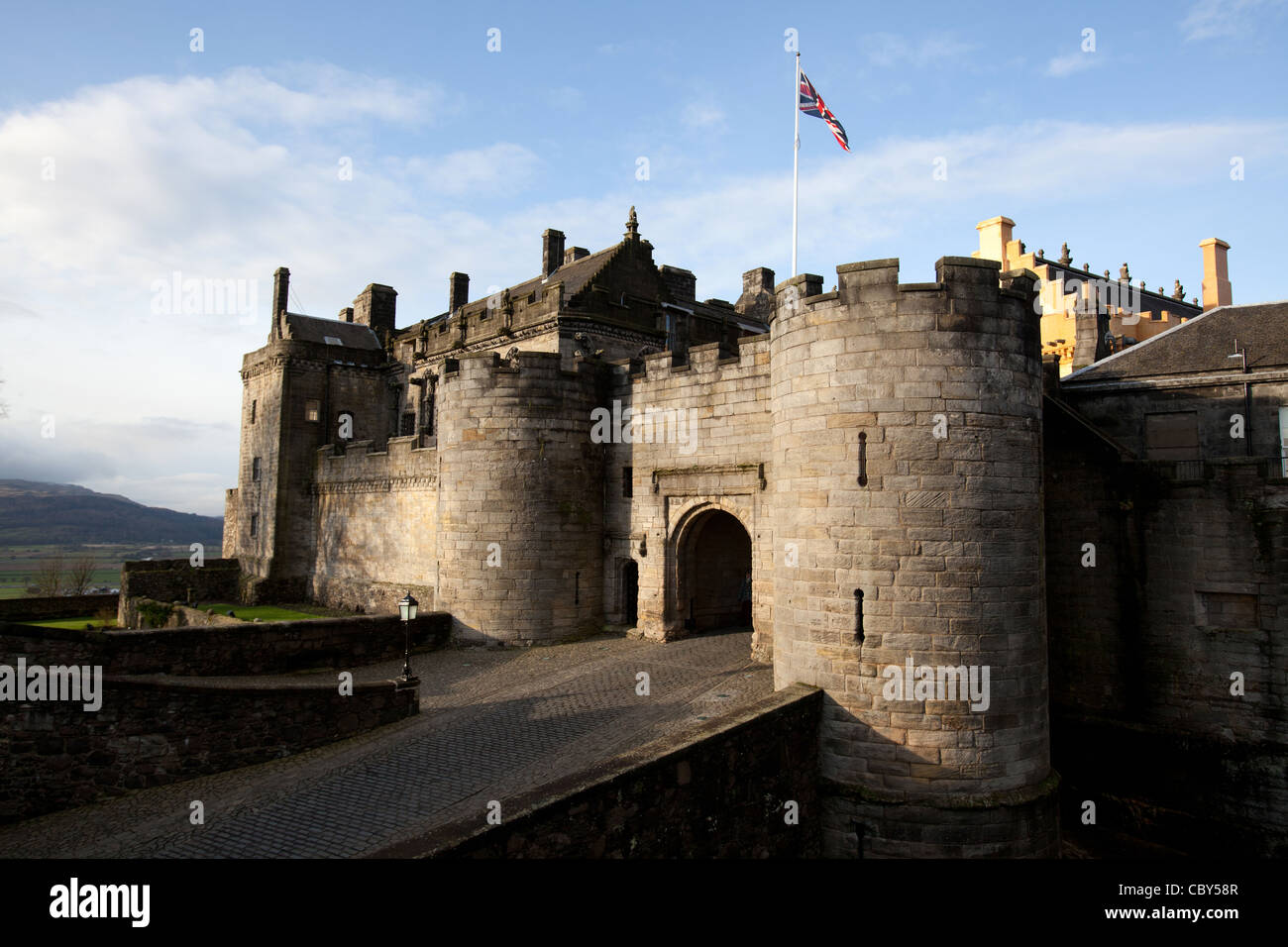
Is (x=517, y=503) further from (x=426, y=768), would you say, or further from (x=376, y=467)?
(x=376, y=467)

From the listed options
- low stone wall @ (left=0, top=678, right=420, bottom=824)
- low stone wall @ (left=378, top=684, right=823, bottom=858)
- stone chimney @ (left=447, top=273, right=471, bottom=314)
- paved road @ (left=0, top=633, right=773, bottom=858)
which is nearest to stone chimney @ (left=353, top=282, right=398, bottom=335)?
stone chimney @ (left=447, top=273, right=471, bottom=314)

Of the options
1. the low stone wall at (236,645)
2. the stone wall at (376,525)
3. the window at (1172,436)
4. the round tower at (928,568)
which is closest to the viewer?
the round tower at (928,568)

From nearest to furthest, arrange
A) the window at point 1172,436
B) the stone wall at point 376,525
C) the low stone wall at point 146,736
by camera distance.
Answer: the low stone wall at point 146,736 < the window at point 1172,436 < the stone wall at point 376,525

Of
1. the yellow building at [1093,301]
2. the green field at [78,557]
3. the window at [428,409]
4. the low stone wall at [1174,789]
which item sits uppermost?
the yellow building at [1093,301]

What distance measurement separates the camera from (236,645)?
15305mm

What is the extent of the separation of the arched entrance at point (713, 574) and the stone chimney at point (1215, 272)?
2134 cm

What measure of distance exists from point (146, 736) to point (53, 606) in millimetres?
26875

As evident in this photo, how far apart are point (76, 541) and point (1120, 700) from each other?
212346mm

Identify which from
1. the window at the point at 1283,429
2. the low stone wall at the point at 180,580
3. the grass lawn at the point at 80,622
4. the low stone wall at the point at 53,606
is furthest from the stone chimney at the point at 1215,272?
the low stone wall at the point at 53,606

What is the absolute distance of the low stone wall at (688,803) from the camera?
23.3 ft

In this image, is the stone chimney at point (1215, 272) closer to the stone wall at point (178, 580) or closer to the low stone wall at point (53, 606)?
the stone wall at point (178, 580)

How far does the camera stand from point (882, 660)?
10648 mm
